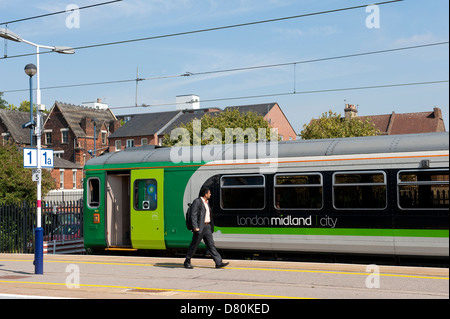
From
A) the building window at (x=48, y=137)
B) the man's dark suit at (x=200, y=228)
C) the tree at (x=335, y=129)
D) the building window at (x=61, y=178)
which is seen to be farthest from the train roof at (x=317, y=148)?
the building window at (x=48, y=137)

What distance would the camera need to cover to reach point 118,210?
16.8 metres

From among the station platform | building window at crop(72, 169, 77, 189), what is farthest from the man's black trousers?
building window at crop(72, 169, 77, 189)

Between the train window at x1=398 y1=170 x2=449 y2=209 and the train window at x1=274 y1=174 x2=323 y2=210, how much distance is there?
1849mm

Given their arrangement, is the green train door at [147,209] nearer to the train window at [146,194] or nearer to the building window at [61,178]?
the train window at [146,194]

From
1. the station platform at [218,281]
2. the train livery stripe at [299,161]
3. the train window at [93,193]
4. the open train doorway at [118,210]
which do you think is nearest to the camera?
the station platform at [218,281]

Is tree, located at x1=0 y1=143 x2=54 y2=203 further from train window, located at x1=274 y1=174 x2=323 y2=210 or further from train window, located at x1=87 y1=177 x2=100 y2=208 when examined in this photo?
train window, located at x1=274 y1=174 x2=323 y2=210

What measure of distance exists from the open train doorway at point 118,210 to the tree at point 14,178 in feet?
27.2

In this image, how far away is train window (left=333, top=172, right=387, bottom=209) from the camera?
13.0 metres

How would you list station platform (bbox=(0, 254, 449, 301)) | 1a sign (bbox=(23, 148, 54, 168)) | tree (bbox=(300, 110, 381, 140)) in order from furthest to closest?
1. tree (bbox=(300, 110, 381, 140))
2. 1a sign (bbox=(23, 148, 54, 168))
3. station platform (bbox=(0, 254, 449, 301))

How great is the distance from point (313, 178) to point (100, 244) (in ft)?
21.3

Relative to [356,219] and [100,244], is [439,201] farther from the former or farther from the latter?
[100,244]

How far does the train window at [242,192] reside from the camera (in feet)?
47.1

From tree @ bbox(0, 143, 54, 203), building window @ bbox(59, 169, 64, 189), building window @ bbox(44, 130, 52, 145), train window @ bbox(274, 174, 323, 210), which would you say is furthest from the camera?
building window @ bbox(44, 130, 52, 145)

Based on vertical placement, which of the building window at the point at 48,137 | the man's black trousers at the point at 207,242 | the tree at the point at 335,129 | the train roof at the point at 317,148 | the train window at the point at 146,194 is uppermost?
the building window at the point at 48,137
